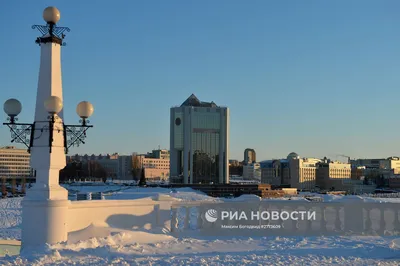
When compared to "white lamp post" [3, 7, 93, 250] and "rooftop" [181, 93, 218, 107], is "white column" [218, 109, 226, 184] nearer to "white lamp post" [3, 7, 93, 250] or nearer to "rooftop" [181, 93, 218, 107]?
"rooftop" [181, 93, 218, 107]

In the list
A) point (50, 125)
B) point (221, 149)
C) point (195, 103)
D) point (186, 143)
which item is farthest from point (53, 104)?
point (195, 103)

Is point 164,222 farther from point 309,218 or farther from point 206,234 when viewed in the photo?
point 309,218

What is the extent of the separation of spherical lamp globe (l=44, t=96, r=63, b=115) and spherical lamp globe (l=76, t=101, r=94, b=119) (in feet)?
→ 3.06

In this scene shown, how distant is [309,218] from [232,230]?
2365mm

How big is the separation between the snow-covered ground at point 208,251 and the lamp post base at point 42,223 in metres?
0.50

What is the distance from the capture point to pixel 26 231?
13141 mm

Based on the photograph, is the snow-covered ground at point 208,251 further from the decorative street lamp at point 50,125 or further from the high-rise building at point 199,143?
the high-rise building at point 199,143

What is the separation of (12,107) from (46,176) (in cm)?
206

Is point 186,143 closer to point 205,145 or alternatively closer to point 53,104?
point 205,145

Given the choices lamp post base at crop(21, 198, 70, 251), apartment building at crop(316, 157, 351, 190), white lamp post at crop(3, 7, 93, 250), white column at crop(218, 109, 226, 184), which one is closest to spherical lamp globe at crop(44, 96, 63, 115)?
white lamp post at crop(3, 7, 93, 250)

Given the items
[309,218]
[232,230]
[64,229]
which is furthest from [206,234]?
[64,229]

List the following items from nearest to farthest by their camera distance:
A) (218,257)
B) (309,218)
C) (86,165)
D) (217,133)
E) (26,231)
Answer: (218,257), (26,231), (309,218), (217,133), (86,165)

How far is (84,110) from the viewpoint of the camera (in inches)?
555

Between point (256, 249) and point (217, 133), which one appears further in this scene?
point (217, 133)
